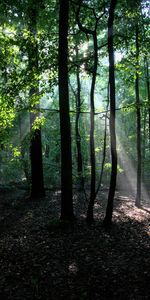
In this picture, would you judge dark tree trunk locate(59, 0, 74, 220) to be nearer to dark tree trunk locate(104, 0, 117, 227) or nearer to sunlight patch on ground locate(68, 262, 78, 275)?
dark tree trunk locate(104, 0, 117, 227)

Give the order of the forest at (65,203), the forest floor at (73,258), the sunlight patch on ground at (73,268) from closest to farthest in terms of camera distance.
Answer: the forest floor at (73,258)
the forest at (65,203)
the sunlight patch on ground at (73,268)

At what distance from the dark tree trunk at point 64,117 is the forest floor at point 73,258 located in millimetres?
845

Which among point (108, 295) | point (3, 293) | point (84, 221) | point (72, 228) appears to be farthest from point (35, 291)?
point (84, 221)

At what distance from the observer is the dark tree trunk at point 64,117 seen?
31.8 feet

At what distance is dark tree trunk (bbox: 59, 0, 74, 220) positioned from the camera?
9.69 meters

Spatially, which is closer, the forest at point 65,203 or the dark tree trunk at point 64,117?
the forest at point 65,203

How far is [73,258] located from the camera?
748 cm

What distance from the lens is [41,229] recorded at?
9.77 metres

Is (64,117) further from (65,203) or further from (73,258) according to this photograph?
(73,258)

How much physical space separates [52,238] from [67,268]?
199cm

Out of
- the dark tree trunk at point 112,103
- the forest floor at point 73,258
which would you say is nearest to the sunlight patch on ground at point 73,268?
the forest floor at point 73,258

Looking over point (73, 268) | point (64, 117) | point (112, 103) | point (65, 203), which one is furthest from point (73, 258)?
point (112, 103)

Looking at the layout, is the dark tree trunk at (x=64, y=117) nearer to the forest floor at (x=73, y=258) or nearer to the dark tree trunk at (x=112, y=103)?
the forest floor at (x=73, y=258)

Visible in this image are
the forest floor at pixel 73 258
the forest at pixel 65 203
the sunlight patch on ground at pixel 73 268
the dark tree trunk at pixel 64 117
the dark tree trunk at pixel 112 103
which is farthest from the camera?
the dark tree trunk at pixel 64 117
